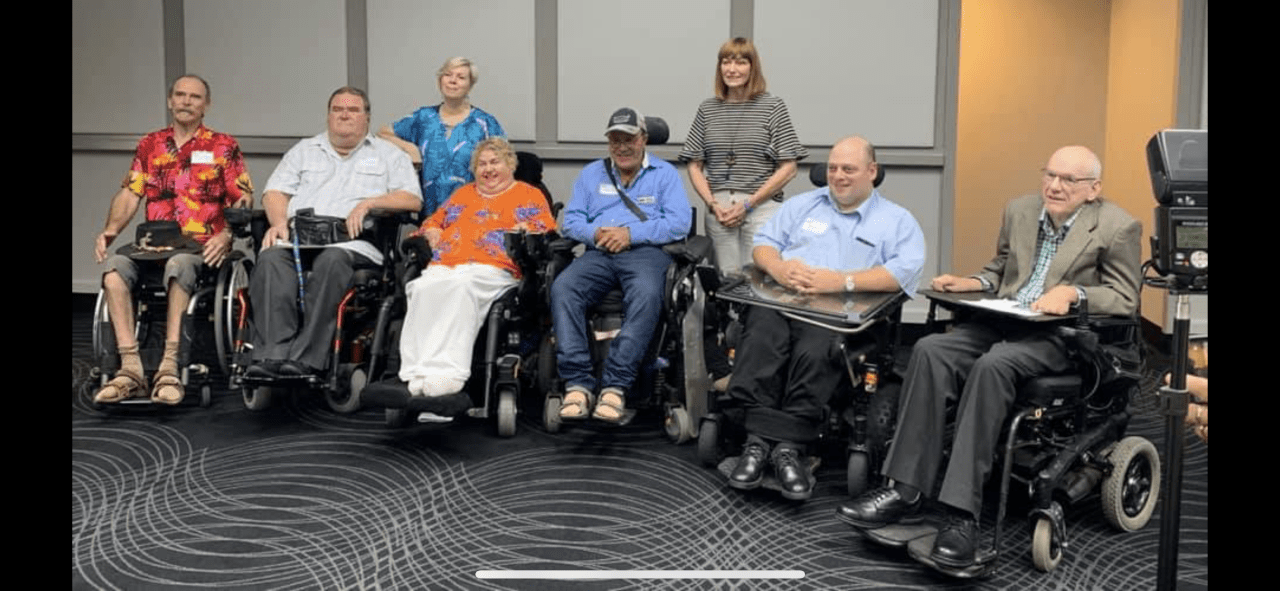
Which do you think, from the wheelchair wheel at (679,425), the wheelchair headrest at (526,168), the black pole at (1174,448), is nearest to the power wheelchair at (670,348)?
the wheelchair wheel at (679,425)

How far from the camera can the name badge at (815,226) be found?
3.87m

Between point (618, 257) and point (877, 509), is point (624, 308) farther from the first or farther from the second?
point (877, 509)

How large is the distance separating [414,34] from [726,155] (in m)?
2.09

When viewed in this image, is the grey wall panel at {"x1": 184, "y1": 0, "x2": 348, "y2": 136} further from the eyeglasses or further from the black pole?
the black pole

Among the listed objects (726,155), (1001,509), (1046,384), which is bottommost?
(1001,509)

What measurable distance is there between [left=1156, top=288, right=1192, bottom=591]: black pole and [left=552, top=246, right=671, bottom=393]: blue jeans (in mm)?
2199

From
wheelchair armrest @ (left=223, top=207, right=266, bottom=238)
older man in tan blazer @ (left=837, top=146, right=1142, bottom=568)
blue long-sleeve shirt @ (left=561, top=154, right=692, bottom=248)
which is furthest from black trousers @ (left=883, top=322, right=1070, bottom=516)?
wheelchair armrest @ (left=223, top=207, right=266, bottom=238)

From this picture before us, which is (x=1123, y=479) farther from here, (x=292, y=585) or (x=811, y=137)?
(x=811, y=137)

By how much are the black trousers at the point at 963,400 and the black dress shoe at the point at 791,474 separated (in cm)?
34

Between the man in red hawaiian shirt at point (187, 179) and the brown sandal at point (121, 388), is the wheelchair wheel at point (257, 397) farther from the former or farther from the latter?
the man in red hawaiian shirt at point (187, 179)

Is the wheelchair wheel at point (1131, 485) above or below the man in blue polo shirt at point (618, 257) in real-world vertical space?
below

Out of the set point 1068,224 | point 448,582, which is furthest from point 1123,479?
point 448,582

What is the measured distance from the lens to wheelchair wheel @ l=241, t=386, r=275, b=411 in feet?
14.6
